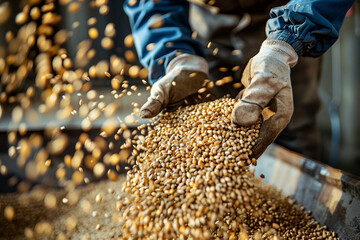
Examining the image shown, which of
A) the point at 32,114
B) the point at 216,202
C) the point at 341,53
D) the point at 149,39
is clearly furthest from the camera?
the point at 341,53

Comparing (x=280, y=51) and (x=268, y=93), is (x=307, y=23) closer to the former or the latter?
(x=280, y=51)

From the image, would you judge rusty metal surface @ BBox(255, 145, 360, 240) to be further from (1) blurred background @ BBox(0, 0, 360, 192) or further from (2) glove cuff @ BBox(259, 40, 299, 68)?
(1) blurred background @ BBox(0, 0, 360, 192)

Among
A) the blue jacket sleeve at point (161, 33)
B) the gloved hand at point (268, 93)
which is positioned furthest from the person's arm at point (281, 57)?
the blue jacket sleeve at point (161, 33)

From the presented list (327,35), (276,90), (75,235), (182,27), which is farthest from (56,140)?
(327,35)

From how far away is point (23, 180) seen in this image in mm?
1818

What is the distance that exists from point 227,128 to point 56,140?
120cm

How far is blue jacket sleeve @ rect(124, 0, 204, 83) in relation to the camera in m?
1.53

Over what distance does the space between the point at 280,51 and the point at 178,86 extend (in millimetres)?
432

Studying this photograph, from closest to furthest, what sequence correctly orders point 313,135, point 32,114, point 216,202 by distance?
point 216,202 → point 313,135 → point 32,114

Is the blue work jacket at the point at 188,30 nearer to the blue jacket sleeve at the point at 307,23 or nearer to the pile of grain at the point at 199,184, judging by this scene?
the blue jacket sleeve at the point at 307,23

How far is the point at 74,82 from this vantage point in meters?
2.24

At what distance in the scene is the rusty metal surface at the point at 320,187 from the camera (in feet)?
3.61

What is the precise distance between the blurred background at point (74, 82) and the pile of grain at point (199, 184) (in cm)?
83

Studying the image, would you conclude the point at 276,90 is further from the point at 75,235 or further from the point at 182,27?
the point at 75,235
